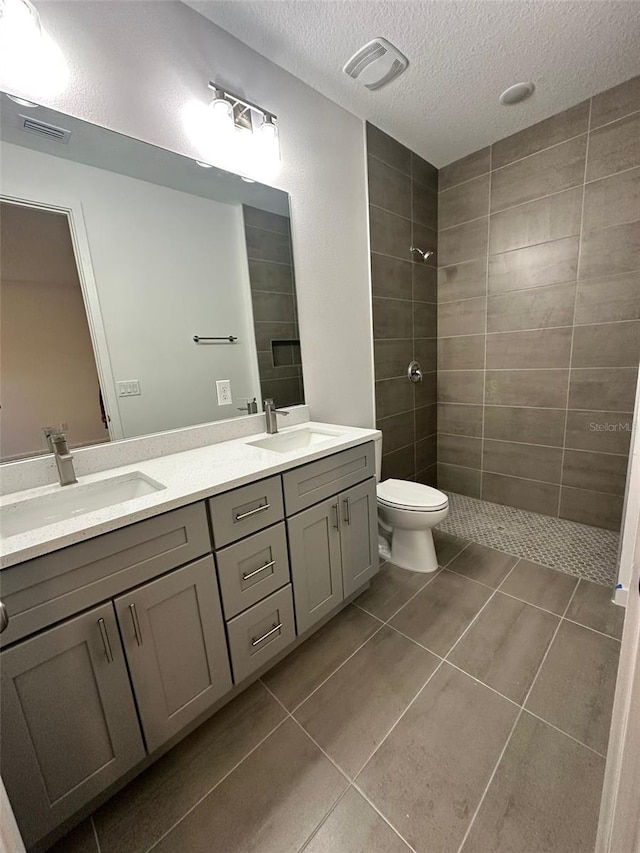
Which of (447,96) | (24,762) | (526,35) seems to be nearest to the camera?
(24,762)

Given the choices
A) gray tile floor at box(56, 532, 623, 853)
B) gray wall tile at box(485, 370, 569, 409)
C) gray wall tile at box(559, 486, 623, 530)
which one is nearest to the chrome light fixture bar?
gray wall tile at box(485, 370, 569, 409)

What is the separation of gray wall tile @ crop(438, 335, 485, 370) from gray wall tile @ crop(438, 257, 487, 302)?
311 mm

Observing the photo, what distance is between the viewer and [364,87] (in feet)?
5.80

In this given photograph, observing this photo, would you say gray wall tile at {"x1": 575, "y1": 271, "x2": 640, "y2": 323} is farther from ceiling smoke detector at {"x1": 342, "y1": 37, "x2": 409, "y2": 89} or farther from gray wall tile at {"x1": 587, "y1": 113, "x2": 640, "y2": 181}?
ceiling smoke detector at {"x1": 342, "y1": 37, "x2": 409, "y2": 89}

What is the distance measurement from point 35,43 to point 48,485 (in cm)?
135

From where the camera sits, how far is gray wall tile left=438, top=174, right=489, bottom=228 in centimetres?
238

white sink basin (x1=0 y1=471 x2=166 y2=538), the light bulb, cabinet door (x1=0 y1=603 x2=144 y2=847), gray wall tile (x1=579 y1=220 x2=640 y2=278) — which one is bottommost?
cabinet door (x1=0 y1=603 x2=144 y2=847)

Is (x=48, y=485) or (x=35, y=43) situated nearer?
(x=35, y=43)

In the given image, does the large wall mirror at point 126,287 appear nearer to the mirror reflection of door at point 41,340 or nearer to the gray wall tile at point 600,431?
the mirror reflection of door at point 41,340

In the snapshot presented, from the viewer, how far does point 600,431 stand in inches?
85.2

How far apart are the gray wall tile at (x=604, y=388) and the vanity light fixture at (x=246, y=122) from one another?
7.10 ft

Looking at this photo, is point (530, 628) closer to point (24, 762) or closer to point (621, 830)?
point (621, 830)

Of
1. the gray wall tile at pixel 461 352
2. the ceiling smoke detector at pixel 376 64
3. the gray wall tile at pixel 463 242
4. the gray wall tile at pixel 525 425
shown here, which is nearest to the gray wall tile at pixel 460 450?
the gray wall tile at pixel 525 425

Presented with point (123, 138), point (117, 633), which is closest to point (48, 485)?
point (117, 633)
